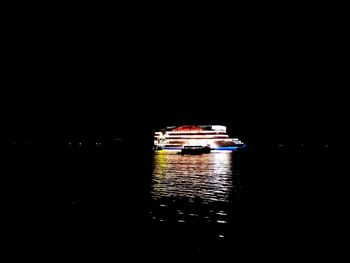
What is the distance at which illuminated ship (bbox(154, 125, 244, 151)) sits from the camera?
6456 centimetres

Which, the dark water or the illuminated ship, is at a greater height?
the illuminated ship

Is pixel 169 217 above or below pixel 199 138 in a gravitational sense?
below

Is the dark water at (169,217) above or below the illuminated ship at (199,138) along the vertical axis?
below

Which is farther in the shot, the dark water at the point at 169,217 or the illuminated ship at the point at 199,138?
the illuminated ship at the point at 199,138

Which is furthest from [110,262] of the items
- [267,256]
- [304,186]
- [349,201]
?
[304,186]

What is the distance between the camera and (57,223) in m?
8.78

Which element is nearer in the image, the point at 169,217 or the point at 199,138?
the point at 169,217

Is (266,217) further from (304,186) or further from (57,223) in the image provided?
(304,186)

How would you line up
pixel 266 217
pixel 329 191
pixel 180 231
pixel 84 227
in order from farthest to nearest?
1. pixel 329 191
2. pixel 266 217
3. pixel 84 227
4. pixel 180 231

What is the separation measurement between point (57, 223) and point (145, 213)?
2533mm

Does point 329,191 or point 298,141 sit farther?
point 298,141

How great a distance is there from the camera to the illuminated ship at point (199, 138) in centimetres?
6456

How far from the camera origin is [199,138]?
217ft

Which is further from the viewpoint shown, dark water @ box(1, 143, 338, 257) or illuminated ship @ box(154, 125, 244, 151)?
illuminated ship @ box(154, 125, 244, 151)
